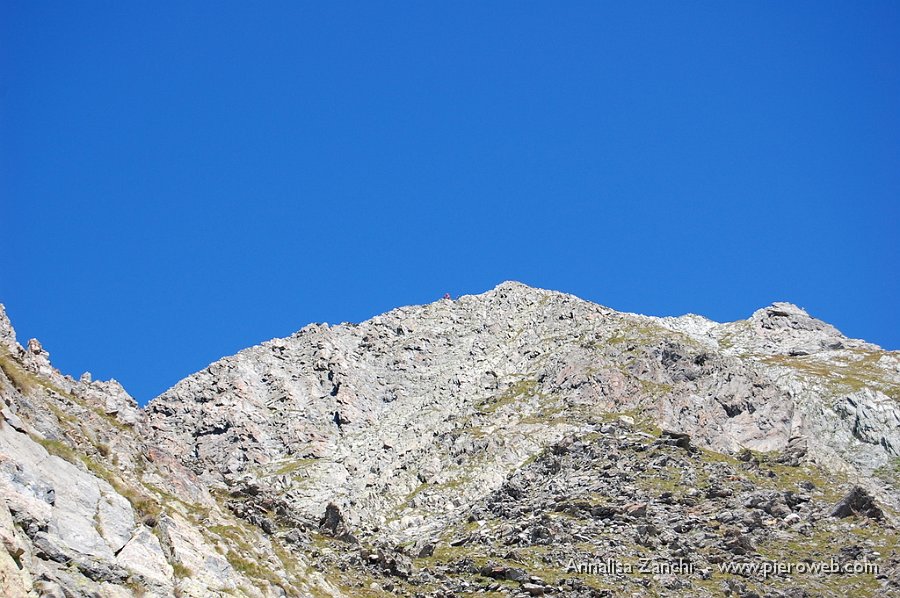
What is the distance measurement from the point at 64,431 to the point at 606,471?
75242 millimetres

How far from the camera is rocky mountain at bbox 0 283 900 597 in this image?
39.4 metres

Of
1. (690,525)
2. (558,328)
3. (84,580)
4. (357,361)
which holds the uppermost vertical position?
(558,328)

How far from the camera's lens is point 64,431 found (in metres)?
42.0

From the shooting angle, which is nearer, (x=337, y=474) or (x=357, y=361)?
(x=337, y=474)

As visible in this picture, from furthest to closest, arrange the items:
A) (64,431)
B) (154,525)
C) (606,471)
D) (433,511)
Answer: (433,511) → (606,471) → (64,431) → (154,525)

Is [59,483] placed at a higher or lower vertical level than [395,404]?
lower

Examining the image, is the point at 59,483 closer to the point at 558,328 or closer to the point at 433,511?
the point at 433,511

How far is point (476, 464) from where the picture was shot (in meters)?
126

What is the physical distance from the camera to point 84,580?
31.8 meters

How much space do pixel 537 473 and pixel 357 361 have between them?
68891 mm

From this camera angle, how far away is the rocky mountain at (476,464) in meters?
39.4

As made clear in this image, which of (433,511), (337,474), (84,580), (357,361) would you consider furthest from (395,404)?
(84,580)

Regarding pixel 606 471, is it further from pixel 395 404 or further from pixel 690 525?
pixel 395 404

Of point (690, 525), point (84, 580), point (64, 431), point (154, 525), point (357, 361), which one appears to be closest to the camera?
point (84, 580)
